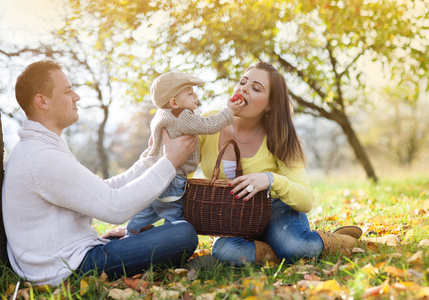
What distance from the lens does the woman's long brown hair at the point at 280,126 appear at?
3.07 metres

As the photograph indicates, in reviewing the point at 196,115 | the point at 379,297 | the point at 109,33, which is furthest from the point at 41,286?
the point at 109,33

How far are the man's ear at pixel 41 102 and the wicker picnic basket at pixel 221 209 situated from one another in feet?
3.29

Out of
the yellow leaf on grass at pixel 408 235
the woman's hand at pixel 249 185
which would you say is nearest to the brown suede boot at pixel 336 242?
the yellow leaf on grass at pixel 408 235

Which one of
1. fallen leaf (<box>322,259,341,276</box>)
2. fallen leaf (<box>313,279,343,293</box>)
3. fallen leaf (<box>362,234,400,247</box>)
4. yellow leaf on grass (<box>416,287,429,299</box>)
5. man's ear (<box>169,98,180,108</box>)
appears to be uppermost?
man's ear (<box>169,98,180,108</box>)

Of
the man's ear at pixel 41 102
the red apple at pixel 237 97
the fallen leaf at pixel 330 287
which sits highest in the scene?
the red apple at pixel 237 97

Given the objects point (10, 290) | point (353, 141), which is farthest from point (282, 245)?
point (353, 141)

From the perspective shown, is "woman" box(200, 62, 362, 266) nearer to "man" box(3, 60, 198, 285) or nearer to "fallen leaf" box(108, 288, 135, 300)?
"man" box(3, 60, 198, 285)

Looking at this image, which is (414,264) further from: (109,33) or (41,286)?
(109,33)

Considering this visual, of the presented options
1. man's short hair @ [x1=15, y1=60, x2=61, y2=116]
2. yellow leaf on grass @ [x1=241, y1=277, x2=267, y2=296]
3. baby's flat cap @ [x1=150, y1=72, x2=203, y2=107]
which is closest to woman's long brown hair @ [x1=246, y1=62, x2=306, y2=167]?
baby's flat cap @ [x1=150, y1=72, x2=203, y2=107]

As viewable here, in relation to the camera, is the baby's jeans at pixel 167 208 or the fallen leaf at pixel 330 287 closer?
the fallen leaf at pixel 330 287

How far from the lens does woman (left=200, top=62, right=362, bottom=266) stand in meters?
2.67

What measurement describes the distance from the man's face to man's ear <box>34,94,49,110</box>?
20 millimetres

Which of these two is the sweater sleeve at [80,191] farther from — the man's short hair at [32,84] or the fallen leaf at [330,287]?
the fallen leaf at [330,287]

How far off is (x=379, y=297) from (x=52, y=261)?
1.71m
